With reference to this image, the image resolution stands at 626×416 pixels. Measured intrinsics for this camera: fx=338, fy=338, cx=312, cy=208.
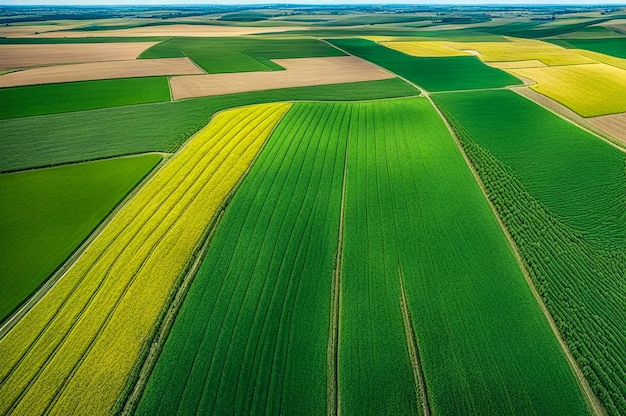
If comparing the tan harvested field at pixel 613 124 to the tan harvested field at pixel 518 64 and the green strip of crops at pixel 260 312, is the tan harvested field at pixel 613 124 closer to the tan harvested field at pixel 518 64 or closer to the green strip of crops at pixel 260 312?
the tan harvested field at pixel 518 64

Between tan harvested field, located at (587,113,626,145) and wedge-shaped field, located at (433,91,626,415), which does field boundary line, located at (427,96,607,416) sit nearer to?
wedge-shaped field, located at (433,91,626,415)

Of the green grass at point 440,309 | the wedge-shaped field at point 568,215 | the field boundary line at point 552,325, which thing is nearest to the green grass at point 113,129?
the wedge-shaped field at point 568,215

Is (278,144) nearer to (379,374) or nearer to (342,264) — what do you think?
(342,264)

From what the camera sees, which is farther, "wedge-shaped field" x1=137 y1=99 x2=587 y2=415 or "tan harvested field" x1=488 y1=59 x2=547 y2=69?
"tan harvested field" x1=488 y1=59 x2=547 y2=69

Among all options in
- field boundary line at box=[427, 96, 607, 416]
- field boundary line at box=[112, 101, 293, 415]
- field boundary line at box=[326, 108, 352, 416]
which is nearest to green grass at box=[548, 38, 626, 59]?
field boundary line at box=[427, 96, 607, 416]

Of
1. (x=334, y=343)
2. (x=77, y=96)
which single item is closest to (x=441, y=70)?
(x=77, y=96)
